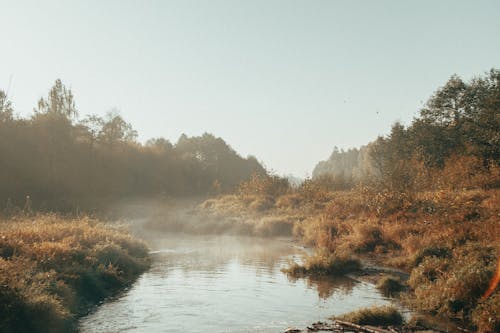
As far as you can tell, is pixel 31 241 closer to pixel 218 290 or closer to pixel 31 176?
pixel 218 290

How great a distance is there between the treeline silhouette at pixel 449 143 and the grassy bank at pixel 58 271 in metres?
19.8

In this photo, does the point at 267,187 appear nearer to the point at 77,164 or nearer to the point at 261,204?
the point at 261,204

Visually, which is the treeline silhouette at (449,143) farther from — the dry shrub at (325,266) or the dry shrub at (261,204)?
the dry shrub at (325,266)

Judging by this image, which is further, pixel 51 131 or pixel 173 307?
pixel 51 131

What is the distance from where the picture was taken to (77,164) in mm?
59469

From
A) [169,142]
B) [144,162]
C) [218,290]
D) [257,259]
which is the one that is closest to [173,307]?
[218,290]

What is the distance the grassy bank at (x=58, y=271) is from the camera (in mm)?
10040

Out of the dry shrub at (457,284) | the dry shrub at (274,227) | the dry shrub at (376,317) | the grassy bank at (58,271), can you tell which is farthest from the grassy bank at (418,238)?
the grassy bank at (58,271)

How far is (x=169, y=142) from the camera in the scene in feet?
306

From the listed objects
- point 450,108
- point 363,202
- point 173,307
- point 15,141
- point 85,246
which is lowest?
point 173,307

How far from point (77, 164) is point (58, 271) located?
159 ft

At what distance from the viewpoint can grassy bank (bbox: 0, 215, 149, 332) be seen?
1004 cm

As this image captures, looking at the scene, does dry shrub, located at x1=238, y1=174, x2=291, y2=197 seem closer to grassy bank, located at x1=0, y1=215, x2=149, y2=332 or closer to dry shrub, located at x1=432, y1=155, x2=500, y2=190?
dry shrub, located at x1=432, y1=155, x2=500, y2=190

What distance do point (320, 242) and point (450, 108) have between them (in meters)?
35.2
